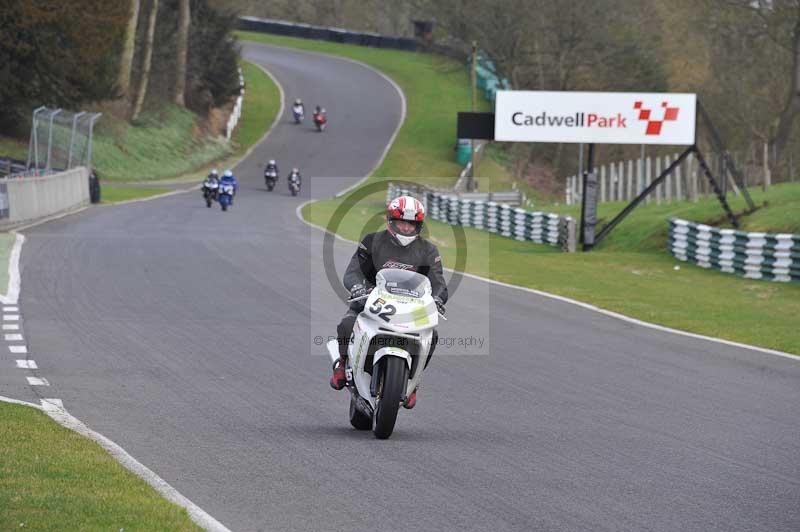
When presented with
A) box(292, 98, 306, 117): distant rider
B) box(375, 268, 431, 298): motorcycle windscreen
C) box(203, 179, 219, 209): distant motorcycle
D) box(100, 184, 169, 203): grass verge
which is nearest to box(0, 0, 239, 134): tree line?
box(100, 184, 169, 203): grass verge

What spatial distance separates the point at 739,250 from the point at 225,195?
19.6 m

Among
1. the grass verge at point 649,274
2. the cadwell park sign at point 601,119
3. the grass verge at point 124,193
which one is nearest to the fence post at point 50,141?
the grass verge at point 124,193

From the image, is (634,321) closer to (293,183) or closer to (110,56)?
(293,183)

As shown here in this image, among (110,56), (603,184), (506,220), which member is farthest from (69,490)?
(110,56)

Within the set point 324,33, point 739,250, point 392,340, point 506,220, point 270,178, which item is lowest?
point 270,178

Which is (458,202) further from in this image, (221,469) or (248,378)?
(221,469)

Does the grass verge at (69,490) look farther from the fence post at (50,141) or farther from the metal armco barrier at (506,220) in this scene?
the fence post at (50,141)

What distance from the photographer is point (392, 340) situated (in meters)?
9.16

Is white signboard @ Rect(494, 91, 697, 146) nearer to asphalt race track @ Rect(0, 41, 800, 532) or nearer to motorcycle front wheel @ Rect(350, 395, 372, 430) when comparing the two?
asphalt race track @ Rect(0, 41, 800, 532)

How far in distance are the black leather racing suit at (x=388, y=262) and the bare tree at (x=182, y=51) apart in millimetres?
63864

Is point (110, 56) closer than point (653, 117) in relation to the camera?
No

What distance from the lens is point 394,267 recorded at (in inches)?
376

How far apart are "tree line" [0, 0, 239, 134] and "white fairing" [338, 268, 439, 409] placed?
143ft

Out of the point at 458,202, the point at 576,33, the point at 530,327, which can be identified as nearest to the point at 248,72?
the point at 576,33
